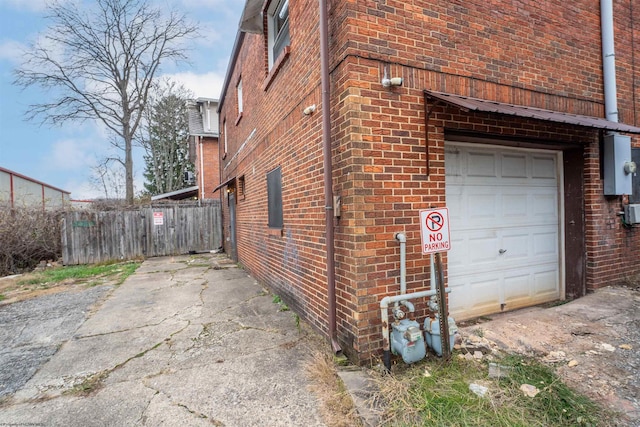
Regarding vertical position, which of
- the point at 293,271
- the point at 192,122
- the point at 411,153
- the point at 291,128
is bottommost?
the point at 293,271

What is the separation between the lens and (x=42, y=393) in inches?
119

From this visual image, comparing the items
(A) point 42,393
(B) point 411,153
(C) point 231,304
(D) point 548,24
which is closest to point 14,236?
(C) point 231,304

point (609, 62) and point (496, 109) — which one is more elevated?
point (609, 62)

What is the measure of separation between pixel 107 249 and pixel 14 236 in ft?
8.43

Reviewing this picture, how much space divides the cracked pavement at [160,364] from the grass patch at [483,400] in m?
0.67

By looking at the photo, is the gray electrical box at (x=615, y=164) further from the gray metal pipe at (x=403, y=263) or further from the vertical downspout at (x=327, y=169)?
the vertical downspout at (x=327, y=169)

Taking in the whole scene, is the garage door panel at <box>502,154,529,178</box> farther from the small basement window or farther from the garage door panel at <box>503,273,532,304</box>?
the small basement window

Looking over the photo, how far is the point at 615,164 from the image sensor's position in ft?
15.2

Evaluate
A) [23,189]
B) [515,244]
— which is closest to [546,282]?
[515,244]

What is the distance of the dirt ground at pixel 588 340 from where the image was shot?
2.58 m

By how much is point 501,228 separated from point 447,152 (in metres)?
1.35

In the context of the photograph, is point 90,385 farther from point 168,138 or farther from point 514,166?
point 168,138

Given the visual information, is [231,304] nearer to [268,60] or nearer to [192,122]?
[268,60]

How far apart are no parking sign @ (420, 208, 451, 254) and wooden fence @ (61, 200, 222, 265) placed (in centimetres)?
1216
